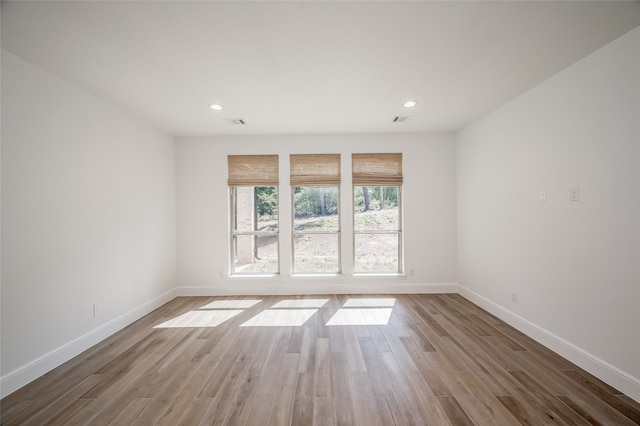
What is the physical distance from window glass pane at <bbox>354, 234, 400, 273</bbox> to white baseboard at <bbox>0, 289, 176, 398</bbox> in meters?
3.28

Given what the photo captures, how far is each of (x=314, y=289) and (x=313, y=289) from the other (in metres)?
0.02

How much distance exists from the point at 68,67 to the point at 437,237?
4982 millimetres

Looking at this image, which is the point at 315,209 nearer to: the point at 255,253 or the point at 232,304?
the point at 255,253

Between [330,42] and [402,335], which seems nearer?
[330,42]

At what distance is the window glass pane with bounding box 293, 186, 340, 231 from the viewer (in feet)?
14.7

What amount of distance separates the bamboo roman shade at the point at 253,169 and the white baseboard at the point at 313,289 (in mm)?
1734

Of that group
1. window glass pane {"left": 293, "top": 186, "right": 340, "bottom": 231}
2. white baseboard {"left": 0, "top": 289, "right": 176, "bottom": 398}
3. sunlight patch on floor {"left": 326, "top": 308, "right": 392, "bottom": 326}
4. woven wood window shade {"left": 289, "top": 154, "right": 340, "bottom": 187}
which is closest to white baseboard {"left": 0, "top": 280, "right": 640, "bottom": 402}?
white baseboard {"left": 0, "top": 289, "right": 176, "bottom": 398}

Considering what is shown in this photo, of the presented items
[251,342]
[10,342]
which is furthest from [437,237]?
[10,342]

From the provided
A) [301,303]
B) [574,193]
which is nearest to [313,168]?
[301,303]

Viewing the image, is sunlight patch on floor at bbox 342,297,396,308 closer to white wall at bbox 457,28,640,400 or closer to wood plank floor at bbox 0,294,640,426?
wood plank floor at bbox 0,294,640,426

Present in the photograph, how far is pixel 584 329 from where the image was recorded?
2254 millimetres

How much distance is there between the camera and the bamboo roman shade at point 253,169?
14.5 feet

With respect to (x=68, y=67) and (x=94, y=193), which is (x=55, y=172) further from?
(x=68, y=67)

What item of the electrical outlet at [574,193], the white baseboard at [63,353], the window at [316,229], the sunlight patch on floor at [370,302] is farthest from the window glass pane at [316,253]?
the electrical outlet at [574,193]
